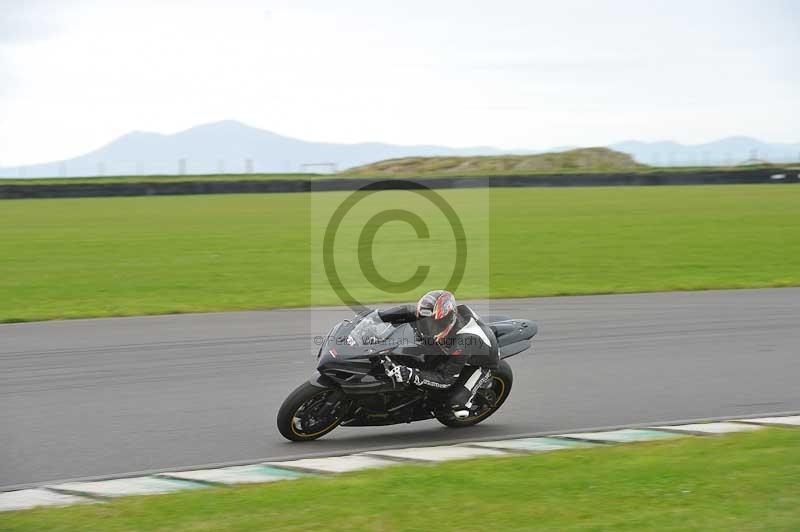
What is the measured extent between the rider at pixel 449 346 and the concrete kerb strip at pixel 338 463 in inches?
21.4

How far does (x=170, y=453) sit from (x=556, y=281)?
1258cm

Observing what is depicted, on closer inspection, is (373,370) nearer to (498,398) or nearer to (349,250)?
(498,398)

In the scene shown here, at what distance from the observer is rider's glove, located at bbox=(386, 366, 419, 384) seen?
869cm

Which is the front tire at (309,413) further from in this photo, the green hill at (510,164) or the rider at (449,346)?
the green hill at (510,164)

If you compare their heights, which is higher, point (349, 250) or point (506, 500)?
point (349, 250)

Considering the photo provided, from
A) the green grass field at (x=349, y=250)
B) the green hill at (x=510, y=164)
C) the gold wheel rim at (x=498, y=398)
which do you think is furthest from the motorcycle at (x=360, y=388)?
the green hill at (x=510, y=164)

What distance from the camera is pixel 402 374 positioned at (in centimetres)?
873

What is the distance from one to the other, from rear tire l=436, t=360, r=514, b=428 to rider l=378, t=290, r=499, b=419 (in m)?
0.09

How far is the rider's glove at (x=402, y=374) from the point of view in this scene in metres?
8.69

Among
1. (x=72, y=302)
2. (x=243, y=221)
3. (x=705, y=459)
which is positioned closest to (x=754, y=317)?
(x=705, y=459)

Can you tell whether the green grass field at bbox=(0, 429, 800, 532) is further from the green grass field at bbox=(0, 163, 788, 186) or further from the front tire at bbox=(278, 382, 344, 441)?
the green grass field at bbox=(0, 163, 788, 186)

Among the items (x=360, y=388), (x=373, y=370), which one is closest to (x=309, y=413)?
(x=360, y=388)

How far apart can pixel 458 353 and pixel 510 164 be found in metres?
65.7

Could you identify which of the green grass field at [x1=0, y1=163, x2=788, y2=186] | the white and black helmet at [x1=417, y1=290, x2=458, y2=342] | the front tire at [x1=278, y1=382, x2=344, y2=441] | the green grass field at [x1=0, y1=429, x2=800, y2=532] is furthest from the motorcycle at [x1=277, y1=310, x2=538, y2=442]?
the green grass field at [x1=0, y1=163, x2=788, y2=186]
